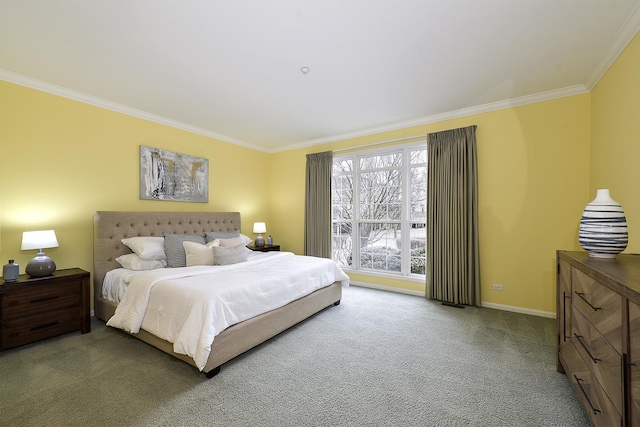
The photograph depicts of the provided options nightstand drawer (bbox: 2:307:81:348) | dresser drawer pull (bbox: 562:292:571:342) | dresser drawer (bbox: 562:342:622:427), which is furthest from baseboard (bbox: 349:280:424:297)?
nightstand drawer (bbox: 2:307:81:348)

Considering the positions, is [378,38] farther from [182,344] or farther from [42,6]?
[182,344]

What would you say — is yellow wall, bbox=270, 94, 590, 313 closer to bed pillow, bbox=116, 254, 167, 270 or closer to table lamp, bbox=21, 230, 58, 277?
bed pillow, bbox=116, 254, 167, 270

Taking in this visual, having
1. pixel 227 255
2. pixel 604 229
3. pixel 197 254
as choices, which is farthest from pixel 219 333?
pixel 604 229

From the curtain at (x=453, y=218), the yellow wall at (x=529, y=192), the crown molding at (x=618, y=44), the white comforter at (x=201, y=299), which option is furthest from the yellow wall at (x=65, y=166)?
the crown molding at (x=618, y=44)

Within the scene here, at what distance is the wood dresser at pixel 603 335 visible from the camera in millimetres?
1078

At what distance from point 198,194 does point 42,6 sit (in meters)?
2.81

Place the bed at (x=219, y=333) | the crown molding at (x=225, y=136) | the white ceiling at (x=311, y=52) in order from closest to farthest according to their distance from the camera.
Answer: the white ceiling at (x=311, y=52), the bed at (x=219, y=333), the crown molding at (x=225, y=136)

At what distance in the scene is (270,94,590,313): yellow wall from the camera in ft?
10.5

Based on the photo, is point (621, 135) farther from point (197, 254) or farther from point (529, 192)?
point (197, 254)

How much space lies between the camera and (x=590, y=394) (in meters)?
1.50

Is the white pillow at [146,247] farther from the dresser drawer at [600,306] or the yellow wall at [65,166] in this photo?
the dresser drawer at [600,306]

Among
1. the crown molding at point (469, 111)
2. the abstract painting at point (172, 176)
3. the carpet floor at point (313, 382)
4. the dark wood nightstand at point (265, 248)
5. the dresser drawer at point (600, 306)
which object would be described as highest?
the crown molding at point (469, 111)

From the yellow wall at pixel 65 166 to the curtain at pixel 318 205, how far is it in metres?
2.19

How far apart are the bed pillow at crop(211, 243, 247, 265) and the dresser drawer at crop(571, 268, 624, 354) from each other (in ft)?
10.3
